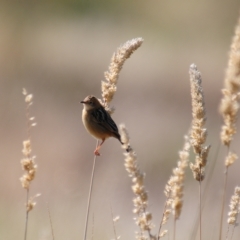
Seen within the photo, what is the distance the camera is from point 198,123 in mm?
3133

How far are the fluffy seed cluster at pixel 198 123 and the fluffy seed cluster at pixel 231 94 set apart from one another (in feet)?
0.45

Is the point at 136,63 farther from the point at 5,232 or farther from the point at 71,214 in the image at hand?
the point at 5,232

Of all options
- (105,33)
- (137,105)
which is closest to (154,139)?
(137,105)

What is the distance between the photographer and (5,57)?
17.2 m

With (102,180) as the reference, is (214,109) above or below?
above

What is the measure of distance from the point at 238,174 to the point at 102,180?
1958 millimetres

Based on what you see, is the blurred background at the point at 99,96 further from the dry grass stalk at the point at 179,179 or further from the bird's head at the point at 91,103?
the bird's head at the point at 91,103

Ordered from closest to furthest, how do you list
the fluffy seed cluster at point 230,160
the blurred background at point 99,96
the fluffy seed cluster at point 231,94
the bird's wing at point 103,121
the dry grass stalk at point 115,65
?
the fluffy seed cluster at point 231,94 < the fluffy seed cluster at point 230,160 < the dry grass stalk at point 115,65 < the bird's wing at point 103,121 < the blurred background at point 99,96

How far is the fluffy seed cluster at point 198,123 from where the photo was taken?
10.2 feet

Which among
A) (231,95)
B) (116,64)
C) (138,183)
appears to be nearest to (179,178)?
(138,183)

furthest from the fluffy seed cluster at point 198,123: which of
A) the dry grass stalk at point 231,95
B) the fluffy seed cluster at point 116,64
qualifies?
the fluffy seed cluster at point 116,64

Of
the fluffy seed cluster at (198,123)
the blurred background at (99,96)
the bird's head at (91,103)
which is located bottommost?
the fluffy seed cluster at (198,123)

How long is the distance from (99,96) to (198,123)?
999cm

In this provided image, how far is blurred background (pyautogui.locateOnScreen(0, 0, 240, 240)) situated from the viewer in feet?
27.9
